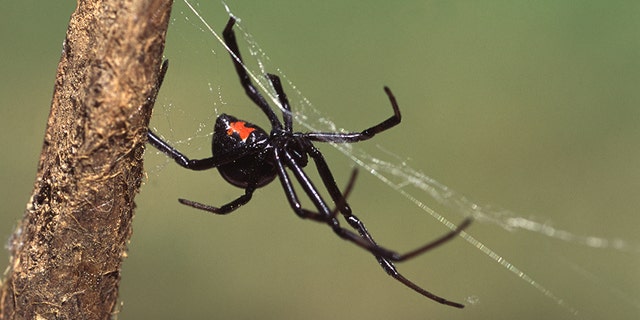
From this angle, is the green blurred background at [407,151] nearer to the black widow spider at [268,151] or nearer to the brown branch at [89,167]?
the black widow spider at [268,151]

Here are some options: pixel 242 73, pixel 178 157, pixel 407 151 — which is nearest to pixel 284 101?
pixel 242 73

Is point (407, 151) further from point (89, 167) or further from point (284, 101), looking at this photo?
point (89, 167)

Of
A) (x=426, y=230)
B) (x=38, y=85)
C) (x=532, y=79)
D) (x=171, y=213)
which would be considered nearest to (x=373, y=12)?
(x=532, y=79)

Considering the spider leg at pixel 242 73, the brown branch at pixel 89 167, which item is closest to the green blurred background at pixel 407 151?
the spider leg at pixel 242 73

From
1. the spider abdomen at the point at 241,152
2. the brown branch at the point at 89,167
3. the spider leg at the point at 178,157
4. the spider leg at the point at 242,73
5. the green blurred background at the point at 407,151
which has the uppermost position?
the green blurred background at the point at 407,151

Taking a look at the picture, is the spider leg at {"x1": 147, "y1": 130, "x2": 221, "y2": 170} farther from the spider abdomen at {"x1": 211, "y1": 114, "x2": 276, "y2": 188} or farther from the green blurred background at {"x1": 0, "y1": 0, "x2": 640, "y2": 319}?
the green blurred background at {"x1": 0, "y1": 0, "x2": 640, "y2": 319}

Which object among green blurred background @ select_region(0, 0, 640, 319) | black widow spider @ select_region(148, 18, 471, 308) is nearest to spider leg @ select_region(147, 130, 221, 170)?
black widow spider @ select_region(148, 18, 471, 308)
